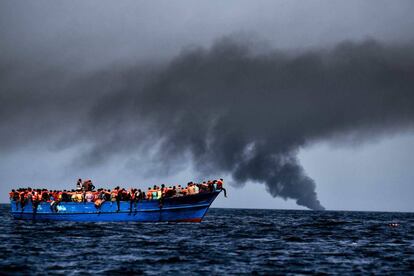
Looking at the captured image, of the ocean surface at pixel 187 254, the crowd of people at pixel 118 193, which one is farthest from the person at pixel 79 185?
the ocean surface at pixel 187 254

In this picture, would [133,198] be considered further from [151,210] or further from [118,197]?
[151,210]

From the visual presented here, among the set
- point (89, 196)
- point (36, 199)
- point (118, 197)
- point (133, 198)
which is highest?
point (36, 199)

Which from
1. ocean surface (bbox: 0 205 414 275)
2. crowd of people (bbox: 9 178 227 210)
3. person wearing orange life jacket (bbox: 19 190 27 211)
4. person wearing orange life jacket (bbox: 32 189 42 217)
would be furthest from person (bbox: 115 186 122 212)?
person wearing orange life jacket (bbox: 19 190 27 211)

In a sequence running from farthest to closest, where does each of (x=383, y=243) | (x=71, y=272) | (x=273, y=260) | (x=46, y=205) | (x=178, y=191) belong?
(x=46, y=205) < (x=178, y=191) < (x=383, y=243) < (x=273, y=260) < (x=71, y=272)

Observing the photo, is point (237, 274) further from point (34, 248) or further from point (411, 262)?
point (34, 248)

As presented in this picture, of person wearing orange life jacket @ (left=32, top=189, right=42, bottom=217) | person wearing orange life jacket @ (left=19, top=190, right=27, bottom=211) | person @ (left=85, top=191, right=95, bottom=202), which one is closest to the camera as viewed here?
person @ (left=85, top=191, right=95, bottom=202)

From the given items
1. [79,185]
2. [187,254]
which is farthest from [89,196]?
[187,254]

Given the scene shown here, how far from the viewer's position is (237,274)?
24.6 meters

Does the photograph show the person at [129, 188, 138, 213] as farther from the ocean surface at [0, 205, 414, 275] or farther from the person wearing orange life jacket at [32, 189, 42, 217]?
the person wearing orange life jacket at [32, 189, 42, 217]

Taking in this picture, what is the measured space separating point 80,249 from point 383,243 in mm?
21225

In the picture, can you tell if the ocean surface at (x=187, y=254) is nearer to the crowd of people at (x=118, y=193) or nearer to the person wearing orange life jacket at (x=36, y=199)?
the crowd of people at (x=118, y=193)

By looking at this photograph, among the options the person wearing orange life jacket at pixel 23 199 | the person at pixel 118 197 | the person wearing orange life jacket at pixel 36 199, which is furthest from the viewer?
the person wearing orange life jacket at pixel 23 199

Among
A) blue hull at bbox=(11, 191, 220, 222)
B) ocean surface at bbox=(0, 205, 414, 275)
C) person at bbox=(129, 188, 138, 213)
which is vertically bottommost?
ocean surface at bbox=(0, 205, 414, 275)

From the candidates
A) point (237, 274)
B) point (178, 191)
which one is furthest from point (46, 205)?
point (237, 274)
